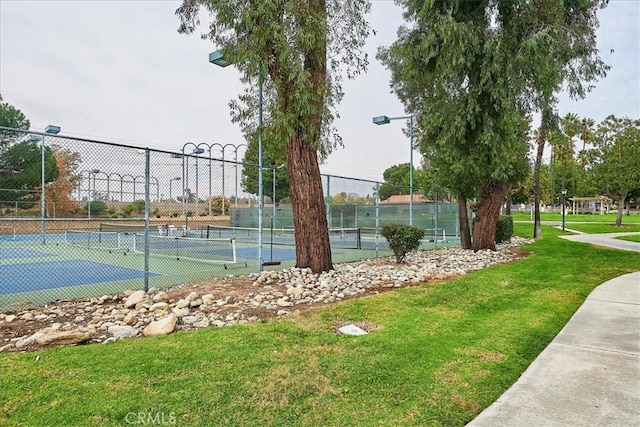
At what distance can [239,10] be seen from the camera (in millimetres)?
6992

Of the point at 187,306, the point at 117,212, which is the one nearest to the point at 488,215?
the point at 187,306

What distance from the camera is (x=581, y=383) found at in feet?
9.23

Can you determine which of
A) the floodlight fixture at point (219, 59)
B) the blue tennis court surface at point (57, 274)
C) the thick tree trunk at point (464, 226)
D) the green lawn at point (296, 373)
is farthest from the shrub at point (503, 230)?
the blue tennis court surface at point (57, 274)

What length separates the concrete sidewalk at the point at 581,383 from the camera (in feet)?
7.66

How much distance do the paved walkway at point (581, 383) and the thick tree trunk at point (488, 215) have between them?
306 inches

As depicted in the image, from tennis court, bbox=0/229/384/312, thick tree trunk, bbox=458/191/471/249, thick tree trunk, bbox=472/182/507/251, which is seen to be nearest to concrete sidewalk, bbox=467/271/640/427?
tennis court, bbox=0/229/384/312

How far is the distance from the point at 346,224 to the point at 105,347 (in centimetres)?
1290

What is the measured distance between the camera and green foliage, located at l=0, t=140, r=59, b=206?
1084 centimetres

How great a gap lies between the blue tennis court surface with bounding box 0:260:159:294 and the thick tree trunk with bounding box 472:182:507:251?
920 centimetres

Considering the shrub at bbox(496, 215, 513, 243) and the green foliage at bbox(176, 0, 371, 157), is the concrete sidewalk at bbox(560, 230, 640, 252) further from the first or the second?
the green foliage at bbox(176, 0, 371, 157)

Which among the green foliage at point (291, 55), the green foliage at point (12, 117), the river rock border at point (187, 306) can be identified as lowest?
the river rock border at point (187, 306)

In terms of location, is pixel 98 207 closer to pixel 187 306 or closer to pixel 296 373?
pixel 187 306

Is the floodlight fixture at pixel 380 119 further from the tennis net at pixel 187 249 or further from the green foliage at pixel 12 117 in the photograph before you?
the green foliage at pixel 12 117

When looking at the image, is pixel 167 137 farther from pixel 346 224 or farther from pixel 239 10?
pixel 239 10
